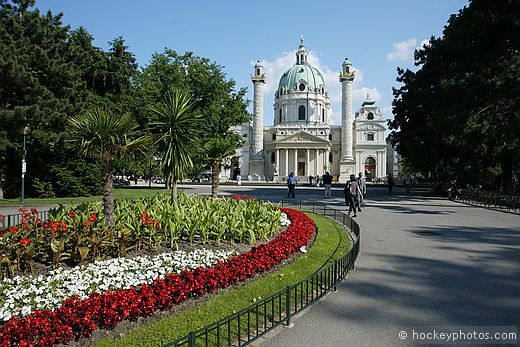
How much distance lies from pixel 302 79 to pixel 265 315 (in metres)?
92.7

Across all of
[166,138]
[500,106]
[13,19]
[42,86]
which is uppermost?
[13,19]

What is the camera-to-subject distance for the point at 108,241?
7793 millimetres

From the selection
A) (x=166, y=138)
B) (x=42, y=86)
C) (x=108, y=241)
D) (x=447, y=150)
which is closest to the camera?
(x=108, y=241)

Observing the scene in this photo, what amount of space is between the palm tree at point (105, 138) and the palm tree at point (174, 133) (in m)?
3.24

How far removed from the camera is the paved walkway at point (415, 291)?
5.15m

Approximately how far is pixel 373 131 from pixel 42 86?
264 feet

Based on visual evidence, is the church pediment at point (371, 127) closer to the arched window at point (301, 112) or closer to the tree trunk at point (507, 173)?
the arched window at point (301, 112)

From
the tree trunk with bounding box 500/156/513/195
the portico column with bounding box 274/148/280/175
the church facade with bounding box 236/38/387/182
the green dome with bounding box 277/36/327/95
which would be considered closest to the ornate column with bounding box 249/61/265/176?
the church facade with bounding box 236/38/387/182

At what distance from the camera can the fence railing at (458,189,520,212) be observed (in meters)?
20.7

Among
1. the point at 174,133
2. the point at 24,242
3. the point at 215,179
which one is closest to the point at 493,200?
the point at 215,179

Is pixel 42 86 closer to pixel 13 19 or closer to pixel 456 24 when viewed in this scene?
pixel 13 19

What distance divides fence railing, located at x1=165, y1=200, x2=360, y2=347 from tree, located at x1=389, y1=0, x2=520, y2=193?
17.9 metres

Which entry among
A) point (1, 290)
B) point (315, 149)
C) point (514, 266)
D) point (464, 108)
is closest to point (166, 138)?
point (1, 290)

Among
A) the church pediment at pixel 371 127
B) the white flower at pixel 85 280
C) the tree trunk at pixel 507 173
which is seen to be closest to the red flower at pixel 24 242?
the white flower at pixel 85 280
